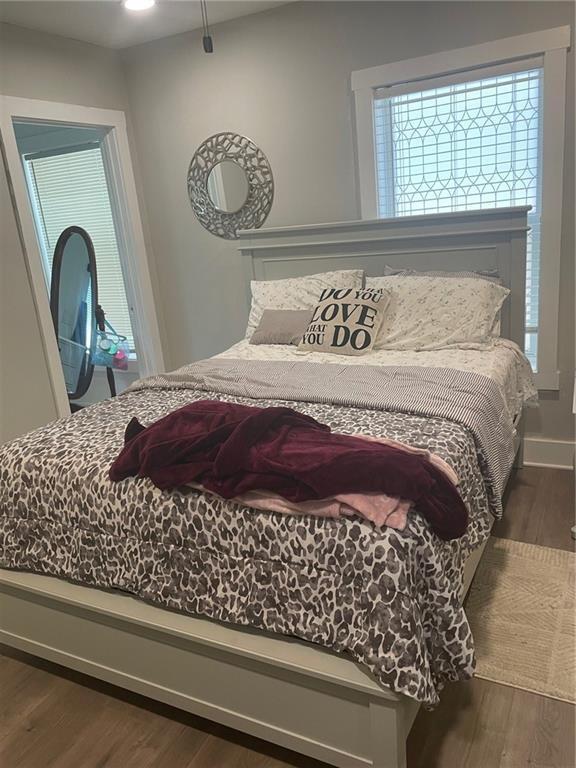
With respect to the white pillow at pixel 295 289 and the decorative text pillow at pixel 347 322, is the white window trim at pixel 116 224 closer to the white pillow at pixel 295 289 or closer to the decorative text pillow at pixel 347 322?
the white pillow at pixel 295 289

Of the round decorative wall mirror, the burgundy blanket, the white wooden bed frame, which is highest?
the round decorative wall mirror

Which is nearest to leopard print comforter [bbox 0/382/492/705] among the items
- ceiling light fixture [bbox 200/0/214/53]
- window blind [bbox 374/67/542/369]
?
window blind [bbox 374/67/542/369]

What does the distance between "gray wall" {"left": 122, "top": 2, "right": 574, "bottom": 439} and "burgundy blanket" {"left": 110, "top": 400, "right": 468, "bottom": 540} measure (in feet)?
6.43

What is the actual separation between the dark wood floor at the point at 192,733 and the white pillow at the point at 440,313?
1537 millimetres

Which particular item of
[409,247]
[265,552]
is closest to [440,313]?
[409,247]

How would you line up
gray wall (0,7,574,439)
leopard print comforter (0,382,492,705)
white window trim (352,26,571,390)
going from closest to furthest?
1. leopard print comforter (0,382,492,705)
2. white window trim (352,26,571,390)
3. gray wall (0,7,574,439)

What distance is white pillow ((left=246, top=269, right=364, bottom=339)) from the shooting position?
10.6 ft

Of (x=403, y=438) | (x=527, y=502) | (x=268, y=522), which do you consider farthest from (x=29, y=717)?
(x=527, y=502)

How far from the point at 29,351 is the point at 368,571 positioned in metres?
2.67

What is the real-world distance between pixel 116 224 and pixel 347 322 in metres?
2.02

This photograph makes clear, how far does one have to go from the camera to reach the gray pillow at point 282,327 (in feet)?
10.3

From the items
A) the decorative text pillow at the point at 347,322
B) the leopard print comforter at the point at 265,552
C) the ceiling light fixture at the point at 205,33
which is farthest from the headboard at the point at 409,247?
the leopard print comforter at the point at 265,552

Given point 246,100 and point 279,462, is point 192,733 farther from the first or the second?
point 246,100

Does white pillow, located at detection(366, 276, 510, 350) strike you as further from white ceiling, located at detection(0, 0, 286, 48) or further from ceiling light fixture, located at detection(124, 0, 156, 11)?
ceiling light fixture, located at detection(124, 0, 156, 11)
